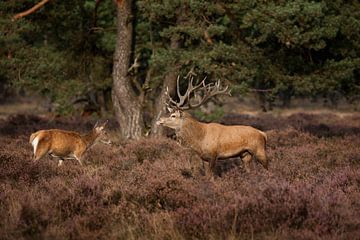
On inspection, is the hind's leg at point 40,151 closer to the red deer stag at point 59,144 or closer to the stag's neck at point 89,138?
the red deer stag at point 59,144

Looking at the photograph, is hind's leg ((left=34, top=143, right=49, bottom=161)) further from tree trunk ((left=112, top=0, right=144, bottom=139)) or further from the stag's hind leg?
tree trunk ((left=112, top=0, right=144, bottom=139))

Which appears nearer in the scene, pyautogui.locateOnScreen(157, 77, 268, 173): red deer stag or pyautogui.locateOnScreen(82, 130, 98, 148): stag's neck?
pyautogui.locateOnScreen(157, 77, 268, 173): red deer stag

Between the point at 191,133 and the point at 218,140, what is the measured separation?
544 millimetres

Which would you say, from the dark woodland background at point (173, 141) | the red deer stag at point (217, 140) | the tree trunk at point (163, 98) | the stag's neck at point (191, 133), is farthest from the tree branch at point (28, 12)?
the stag's neck at point (191, 133)

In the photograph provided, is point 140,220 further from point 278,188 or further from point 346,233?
point 346,233

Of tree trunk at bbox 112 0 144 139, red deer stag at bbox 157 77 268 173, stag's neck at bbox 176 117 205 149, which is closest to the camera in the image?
red deer stag at bbox 157 77 268 173

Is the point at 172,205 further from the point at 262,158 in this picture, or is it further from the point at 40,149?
the point at 40,149

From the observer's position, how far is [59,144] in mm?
10711

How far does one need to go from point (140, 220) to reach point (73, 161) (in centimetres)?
562

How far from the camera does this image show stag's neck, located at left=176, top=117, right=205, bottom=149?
9.71 metres

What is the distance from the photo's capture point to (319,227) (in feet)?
18.5

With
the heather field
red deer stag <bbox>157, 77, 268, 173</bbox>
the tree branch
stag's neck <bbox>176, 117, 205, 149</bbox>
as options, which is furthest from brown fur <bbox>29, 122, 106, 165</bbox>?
the tree branch

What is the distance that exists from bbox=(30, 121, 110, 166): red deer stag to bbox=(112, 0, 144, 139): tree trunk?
3722mm

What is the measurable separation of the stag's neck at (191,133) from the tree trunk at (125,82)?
226 inches
